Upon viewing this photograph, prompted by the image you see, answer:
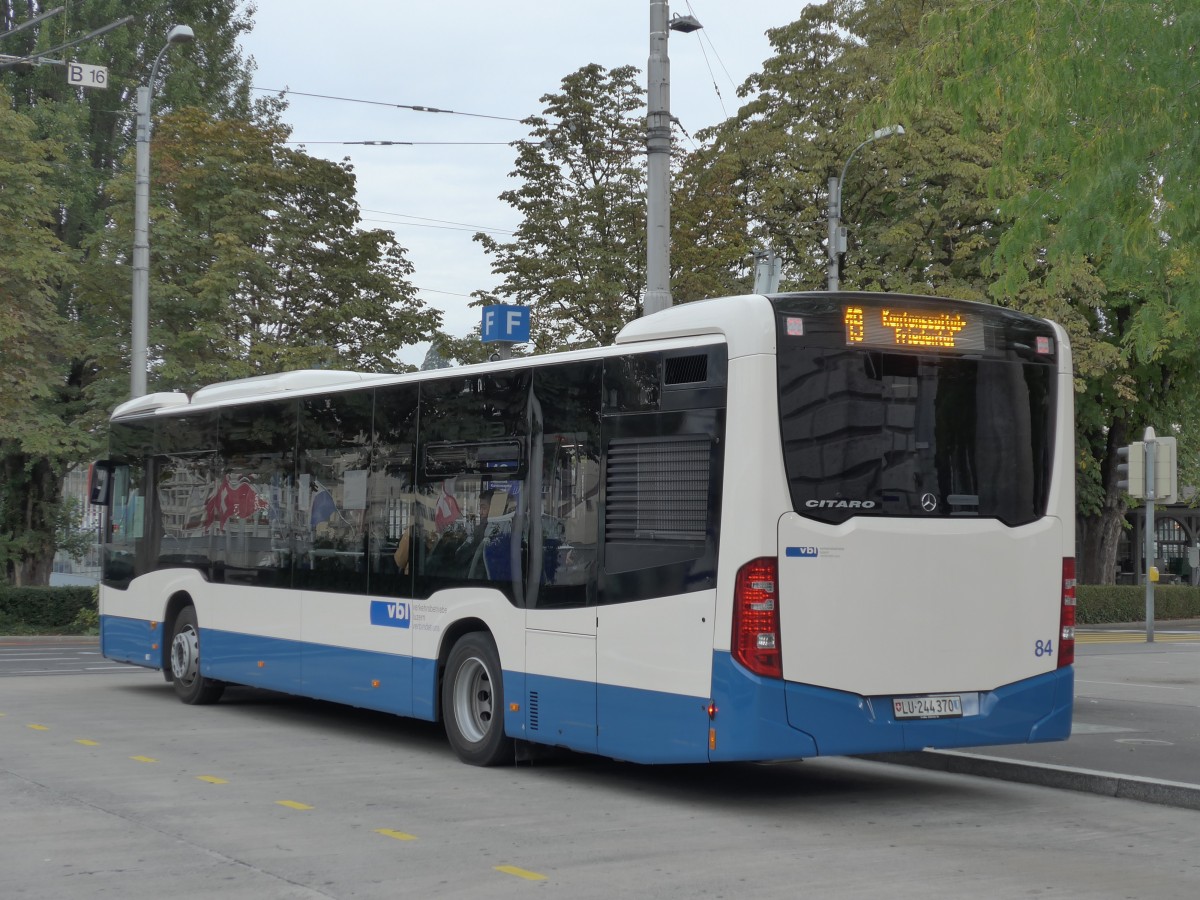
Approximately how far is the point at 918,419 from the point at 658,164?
7423 mm

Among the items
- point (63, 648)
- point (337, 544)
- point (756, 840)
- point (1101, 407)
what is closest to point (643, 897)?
point (756, 840)

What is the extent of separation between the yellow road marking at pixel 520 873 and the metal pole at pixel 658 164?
913 cm

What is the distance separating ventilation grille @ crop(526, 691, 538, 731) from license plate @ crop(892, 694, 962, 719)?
2.59m

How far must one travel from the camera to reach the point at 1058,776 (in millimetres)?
10719

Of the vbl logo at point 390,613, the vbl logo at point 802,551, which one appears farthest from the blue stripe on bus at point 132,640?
the vbl logo at point 802,551

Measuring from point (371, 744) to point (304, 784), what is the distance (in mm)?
2423

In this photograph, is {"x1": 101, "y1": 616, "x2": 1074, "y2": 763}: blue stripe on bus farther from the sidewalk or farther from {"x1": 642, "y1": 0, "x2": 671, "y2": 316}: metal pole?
{"x1": 642, "y1": 0, "x2": 671, "y2": 316}: metal pole

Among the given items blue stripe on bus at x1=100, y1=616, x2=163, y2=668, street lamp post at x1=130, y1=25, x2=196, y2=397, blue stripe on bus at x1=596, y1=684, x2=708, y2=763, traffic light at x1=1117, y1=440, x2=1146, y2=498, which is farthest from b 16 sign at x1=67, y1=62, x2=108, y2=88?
blue stripe on bus at x1=596, y1=684, x2=708, y2=763

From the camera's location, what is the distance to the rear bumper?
9227 mm

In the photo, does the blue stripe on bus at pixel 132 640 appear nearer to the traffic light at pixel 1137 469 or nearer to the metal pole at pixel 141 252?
the metal pole at pixel 141 252

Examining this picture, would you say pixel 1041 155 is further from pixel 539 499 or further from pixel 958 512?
pixel 539 499

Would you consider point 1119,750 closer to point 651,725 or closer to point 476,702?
point 651,725

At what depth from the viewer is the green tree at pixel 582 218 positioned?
3391cm

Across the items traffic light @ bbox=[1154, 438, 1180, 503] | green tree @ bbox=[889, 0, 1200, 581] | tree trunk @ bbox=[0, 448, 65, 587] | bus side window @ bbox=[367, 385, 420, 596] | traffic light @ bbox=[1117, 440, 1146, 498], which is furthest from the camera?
tree trunk @ bbox=[0, 448, 65, 587]
